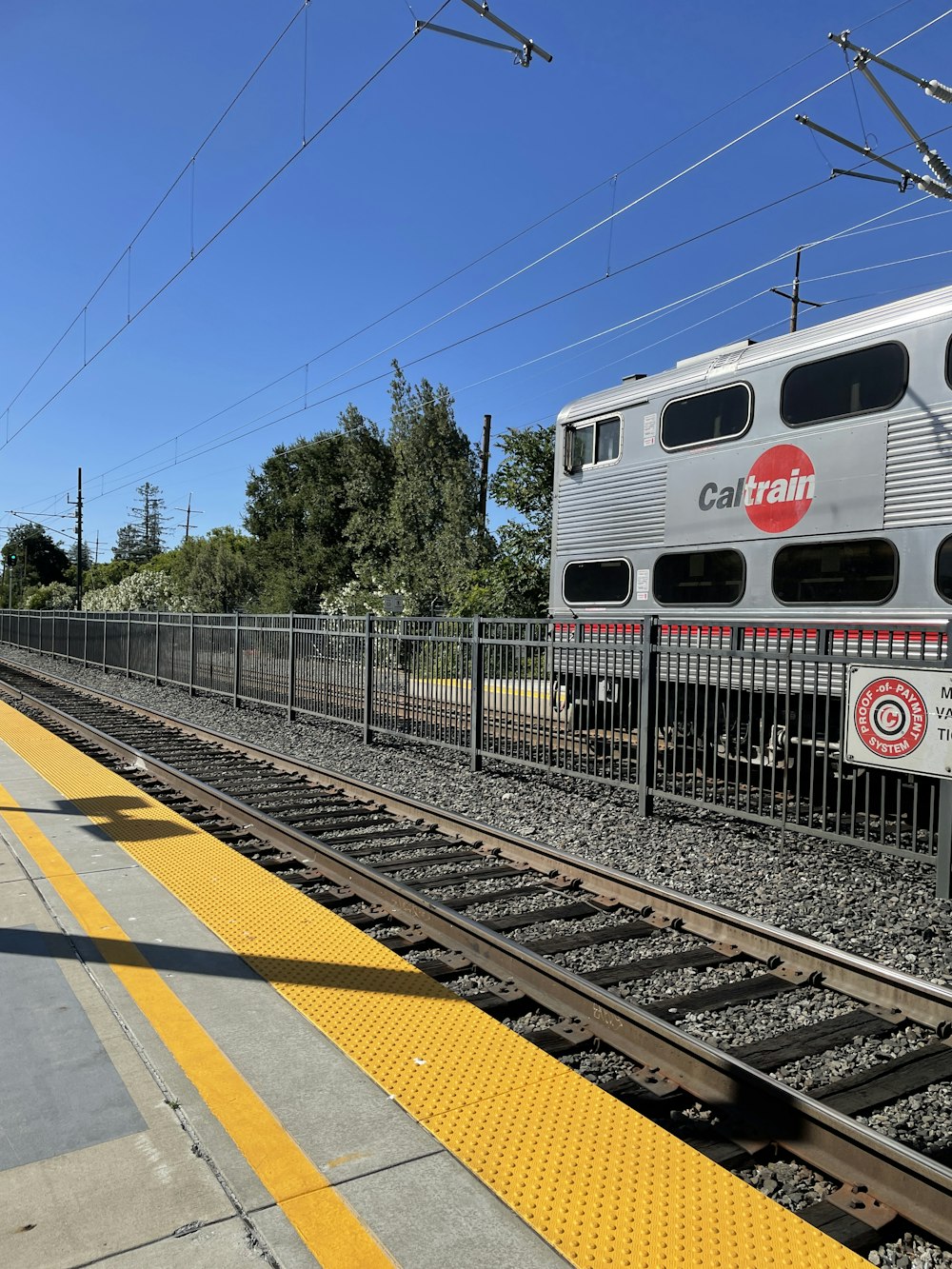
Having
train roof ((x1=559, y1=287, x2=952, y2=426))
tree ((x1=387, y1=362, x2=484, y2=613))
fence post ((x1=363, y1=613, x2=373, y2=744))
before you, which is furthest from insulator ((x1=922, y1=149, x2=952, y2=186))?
tree ((x1=387, y1=362, x2=484, y2=613))

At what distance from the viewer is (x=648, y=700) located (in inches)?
332

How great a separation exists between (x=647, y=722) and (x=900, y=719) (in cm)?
249

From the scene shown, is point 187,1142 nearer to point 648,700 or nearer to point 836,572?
point 648,700

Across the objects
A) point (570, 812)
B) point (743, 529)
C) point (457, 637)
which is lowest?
point (570, 812)

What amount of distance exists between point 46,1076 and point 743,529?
25.2 feet

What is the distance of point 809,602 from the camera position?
28.4ft

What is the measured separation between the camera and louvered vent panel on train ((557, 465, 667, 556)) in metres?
10.4

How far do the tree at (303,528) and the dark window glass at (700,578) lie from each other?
37610mm

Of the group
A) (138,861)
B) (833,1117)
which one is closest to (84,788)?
(138,861)

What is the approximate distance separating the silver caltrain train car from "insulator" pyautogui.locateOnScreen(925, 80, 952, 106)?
3.48 meters

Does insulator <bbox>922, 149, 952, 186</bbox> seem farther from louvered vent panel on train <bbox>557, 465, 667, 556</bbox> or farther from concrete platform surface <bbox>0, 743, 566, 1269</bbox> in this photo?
concrete platform surface <bbox>0, 743, 566, 1269</bbox>

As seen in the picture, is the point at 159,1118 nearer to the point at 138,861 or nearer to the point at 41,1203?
the point at 41,1203

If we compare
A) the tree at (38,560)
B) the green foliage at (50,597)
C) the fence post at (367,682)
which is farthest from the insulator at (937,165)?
the tree at (38,560)

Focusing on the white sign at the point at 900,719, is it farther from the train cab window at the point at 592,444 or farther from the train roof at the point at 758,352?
the train cab window at the point at 592,444
